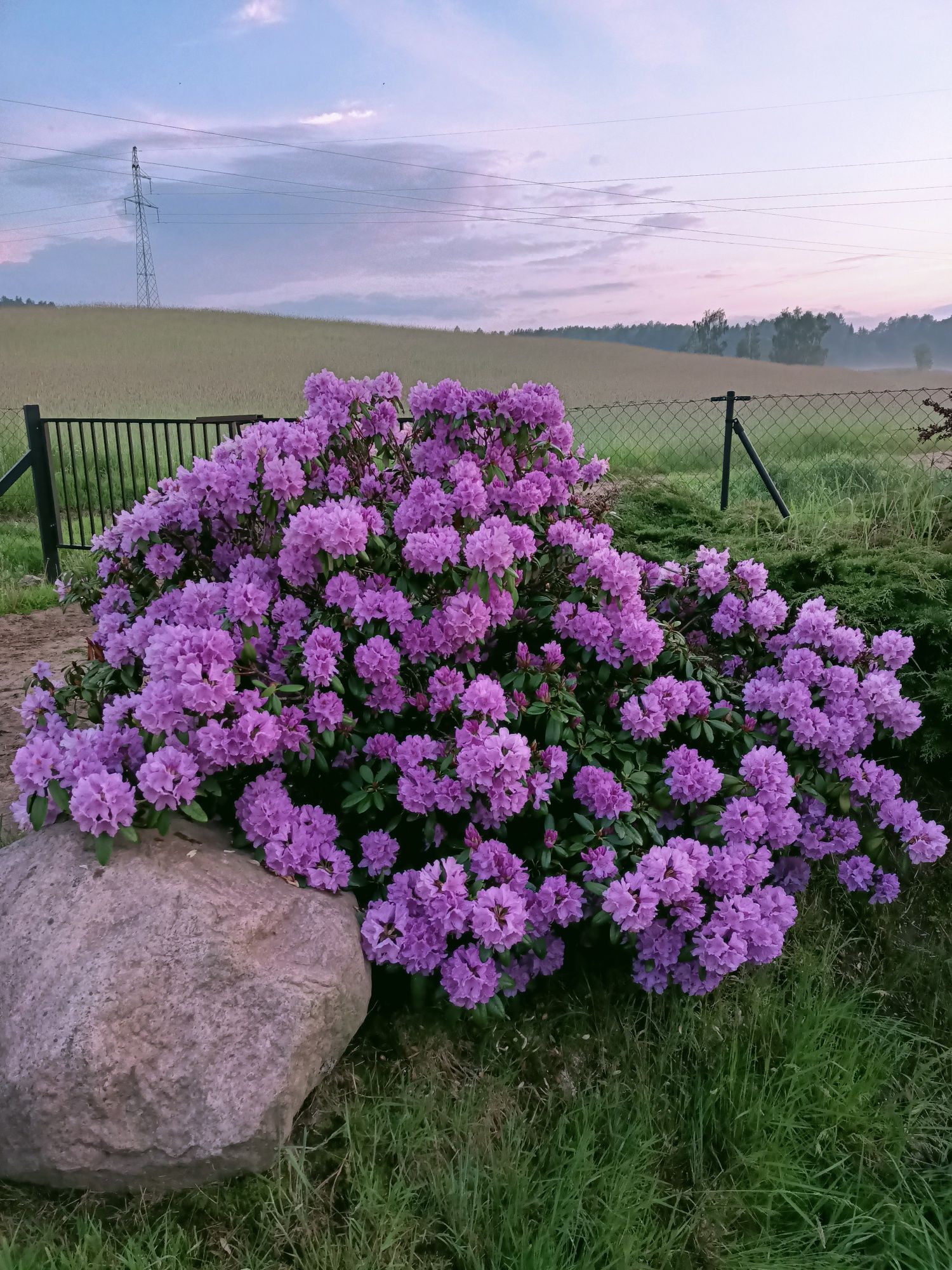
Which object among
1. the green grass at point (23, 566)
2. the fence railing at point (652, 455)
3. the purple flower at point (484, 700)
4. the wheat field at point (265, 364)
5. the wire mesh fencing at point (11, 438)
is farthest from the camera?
the wheat field at point (265, 364)

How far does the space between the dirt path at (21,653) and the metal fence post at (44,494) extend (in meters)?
1.49

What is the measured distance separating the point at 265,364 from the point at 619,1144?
99.0 feet

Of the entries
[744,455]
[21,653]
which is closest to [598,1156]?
[21,653]

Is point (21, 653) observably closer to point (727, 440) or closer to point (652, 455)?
point (727, 440)

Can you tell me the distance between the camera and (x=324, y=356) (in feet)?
105

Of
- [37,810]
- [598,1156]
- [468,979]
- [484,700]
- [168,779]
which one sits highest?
[484,700]

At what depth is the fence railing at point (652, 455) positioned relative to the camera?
327 inches

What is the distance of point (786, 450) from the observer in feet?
54.0

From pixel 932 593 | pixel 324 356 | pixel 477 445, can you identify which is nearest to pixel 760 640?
pixel 932 593

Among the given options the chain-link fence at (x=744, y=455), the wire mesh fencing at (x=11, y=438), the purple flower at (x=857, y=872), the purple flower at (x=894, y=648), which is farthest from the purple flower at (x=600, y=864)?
the wire mesh fencing at (x=11, y=438)

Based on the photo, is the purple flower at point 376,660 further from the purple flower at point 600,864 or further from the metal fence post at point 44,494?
the metal fence post at point 44,494

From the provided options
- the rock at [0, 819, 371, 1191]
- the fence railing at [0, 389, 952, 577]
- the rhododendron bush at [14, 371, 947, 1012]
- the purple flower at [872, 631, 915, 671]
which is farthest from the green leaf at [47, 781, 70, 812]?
the purple flower at [872, 631, 915, 671]

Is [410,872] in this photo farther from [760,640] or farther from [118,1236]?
[760,640]

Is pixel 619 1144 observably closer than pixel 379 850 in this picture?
Yes
